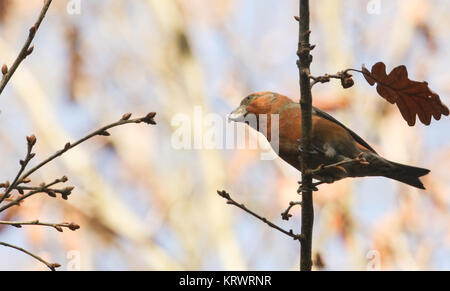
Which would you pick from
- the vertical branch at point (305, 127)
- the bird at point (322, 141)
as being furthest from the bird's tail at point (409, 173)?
the vertical branch at point (305, 127)

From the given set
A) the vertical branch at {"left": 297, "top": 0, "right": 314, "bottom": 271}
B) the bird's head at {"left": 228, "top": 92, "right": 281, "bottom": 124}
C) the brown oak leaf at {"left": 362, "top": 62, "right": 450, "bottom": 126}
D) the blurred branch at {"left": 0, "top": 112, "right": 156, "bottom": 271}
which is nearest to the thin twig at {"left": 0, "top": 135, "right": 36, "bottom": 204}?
the blurred branch at {"left": 0, "top": 112, "right": 156, "bottom": 271}

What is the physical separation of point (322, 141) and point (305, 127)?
111cm

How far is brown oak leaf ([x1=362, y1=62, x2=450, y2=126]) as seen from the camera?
→ 1.68 m

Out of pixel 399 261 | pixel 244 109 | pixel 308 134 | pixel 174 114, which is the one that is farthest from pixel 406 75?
pixel 174 114

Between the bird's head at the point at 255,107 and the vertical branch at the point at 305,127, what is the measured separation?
1.20 m

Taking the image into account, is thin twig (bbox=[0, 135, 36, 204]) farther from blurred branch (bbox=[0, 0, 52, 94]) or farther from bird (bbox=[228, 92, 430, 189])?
bird (bbox=[228, 92, 430, 189])

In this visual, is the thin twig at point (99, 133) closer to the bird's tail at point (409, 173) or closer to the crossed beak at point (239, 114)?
the crossed beak at point (239, 114)

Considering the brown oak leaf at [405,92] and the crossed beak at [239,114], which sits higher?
the crossed beak at [239,114]

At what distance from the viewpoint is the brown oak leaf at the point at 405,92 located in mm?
1678

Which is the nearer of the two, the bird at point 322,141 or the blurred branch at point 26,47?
the blurred branch at point 26,47

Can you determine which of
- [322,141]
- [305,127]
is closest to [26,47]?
[305,127]

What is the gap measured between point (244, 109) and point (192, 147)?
544 centimetres

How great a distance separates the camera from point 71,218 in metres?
7.91
